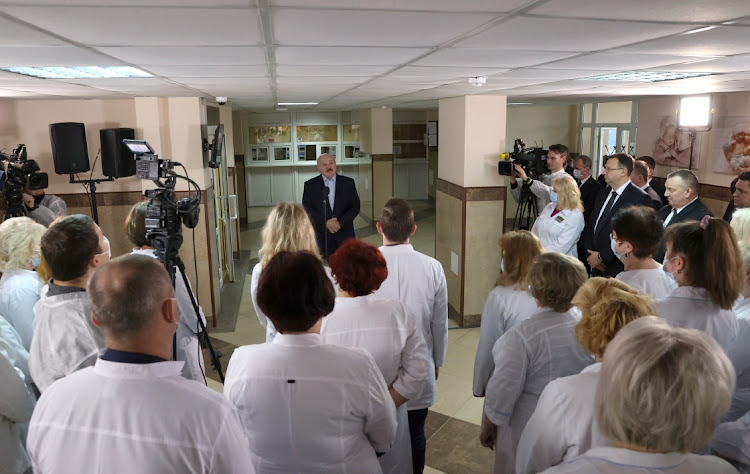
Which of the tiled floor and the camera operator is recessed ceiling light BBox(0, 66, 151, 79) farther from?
the camera operator

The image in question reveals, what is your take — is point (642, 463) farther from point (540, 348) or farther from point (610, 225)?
point (610, 225)

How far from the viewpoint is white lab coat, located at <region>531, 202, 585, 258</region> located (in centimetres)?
433

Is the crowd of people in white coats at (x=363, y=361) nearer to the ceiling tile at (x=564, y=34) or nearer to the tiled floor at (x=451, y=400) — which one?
the tiled floor at (x=451, y=400)

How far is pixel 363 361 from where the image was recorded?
4.96 feet

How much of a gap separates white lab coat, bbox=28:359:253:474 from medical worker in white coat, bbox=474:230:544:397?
1.51m

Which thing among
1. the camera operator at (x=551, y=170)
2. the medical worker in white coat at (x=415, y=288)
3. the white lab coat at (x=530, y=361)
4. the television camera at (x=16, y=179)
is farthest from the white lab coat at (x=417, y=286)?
the television camera at (x=16, y=179)

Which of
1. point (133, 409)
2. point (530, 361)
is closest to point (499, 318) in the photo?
point (530, 361)

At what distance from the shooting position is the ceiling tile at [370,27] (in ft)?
4.71

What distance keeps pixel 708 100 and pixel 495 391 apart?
5.34 metres

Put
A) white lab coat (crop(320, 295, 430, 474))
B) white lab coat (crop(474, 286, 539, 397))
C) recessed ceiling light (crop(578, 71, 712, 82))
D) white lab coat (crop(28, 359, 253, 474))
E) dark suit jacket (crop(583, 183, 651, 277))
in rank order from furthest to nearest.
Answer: dark suit jacket (crop(583, 183, 651, 277)), recessed ceiling light (crop(578, 71, 712, 82)), white lab coat (crop(474, 286, 539, 397)), white lab coat (crop(320, 295, 430, 474)), white lab coat (crop(28, 359, 253, 474))

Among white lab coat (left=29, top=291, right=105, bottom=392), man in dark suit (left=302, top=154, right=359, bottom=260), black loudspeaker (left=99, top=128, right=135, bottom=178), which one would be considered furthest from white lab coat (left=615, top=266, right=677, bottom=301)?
black loudspeaker (left=99, top=128, right=135, bottom=178)

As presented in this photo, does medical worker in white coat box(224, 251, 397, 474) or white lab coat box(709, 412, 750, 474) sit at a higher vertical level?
medical worker in white coat box(224, 251, 397, 474)

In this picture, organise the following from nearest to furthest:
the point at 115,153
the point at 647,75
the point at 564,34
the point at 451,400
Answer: the point at 564,34 → the point at 647,75 → the point at 451,400 → the point at 115,153

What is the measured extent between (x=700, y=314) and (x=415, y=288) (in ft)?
3.96
